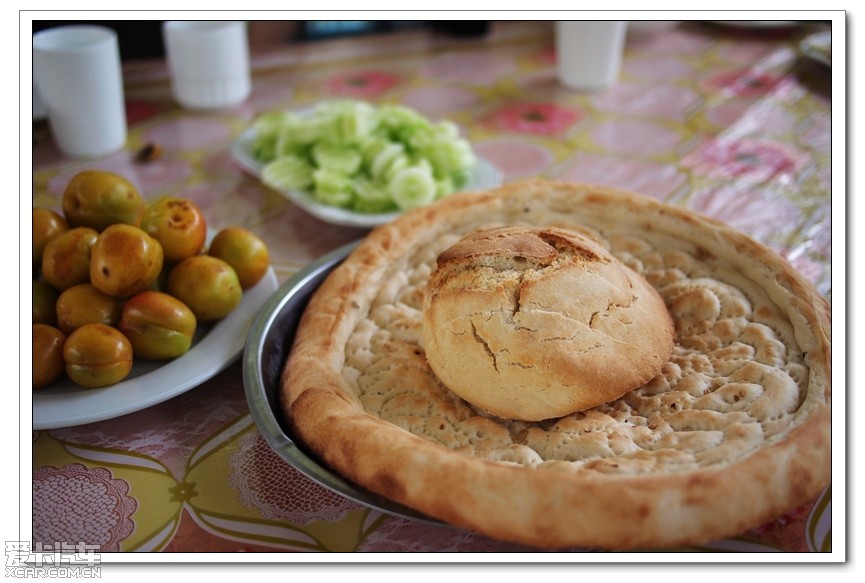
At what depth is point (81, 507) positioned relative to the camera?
1418 mm

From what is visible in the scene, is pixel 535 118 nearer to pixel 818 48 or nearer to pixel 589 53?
pixel 589 53

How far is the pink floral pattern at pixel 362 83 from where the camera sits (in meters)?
3.45

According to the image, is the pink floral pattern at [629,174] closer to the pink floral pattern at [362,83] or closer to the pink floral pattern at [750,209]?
the pink floral pattern at [750,209]

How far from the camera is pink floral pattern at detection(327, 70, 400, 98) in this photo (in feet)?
11.3

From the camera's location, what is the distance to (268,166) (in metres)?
2.55

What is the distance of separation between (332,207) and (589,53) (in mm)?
1559

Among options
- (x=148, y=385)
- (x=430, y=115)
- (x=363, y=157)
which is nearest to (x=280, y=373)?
(x=148, y=385)

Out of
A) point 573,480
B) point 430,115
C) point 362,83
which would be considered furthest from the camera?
point 362,83

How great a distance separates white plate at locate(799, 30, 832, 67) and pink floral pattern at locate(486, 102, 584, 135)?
3.42 feet

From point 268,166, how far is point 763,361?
1.68 metres

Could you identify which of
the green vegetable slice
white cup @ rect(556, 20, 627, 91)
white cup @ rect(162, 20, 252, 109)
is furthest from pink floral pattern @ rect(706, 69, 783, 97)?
white cup @ rect(162, 20, 252, 109)

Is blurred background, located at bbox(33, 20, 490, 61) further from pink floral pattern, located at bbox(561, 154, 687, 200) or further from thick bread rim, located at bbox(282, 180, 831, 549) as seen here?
thick bread rim, located at bbox(282, 180, 831, 549)
